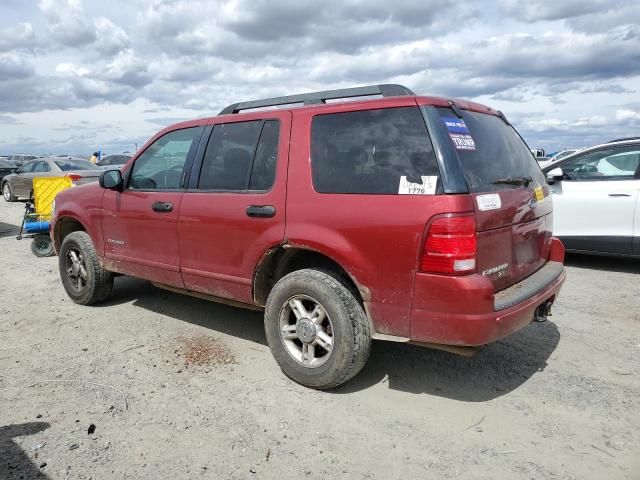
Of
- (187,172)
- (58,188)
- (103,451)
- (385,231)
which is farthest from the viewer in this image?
(58,188)

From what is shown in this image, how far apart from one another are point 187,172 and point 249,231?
962mm

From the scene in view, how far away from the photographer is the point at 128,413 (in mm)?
3283

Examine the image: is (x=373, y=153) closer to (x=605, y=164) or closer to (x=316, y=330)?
(x=316, y=330)

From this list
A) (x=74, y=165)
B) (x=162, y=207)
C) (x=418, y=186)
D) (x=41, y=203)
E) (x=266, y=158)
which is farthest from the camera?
(x=74, y=165)

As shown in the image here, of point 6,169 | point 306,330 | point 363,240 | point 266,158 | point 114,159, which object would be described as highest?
point 114,159

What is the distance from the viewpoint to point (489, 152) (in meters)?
3.38

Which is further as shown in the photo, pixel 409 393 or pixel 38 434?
pixel 409 393

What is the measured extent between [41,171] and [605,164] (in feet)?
53.2

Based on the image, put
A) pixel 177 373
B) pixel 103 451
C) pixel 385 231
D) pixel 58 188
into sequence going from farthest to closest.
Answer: pixel 58 188, pixel 177 373, pixel 385 231, pixel 103 451

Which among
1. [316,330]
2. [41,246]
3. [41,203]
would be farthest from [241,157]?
[41,203]

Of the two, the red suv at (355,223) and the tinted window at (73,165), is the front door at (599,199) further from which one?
the tinted window at (73,165)

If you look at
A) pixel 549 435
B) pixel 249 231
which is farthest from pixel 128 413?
pixel 549 435

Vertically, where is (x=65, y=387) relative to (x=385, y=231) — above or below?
below

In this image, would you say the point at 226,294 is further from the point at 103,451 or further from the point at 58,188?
the point at 58,188
